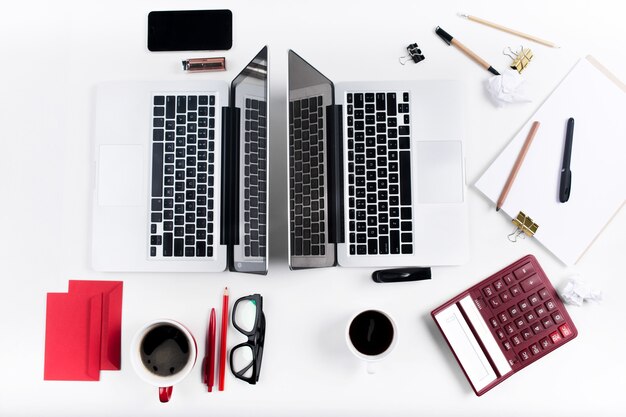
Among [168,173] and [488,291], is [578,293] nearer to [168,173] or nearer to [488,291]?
[488,291]

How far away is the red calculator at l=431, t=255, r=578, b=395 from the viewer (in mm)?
1037

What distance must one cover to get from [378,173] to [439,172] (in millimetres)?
139

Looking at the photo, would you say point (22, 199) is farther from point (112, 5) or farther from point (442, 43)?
point (442, 43)

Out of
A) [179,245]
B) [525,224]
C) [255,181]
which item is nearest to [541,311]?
[525,224]

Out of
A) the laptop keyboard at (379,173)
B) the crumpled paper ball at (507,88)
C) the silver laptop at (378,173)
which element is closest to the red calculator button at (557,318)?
the silver laptop at (378,173)

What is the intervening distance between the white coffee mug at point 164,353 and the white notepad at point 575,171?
74cm

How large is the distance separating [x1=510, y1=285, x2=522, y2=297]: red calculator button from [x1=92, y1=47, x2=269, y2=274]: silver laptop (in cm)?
62

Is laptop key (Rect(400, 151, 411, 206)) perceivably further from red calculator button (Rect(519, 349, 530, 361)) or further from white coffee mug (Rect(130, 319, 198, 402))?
white coffee mug (Rect(130, 319, 198, 402))

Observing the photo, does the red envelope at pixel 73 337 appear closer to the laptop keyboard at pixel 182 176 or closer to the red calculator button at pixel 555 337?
the laptop keyboard at pixel 182 176

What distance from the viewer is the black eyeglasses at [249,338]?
1042 mm

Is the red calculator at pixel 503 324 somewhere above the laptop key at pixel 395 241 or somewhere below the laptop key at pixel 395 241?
below

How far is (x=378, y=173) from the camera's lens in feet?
3.52

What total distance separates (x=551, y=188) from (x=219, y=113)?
779 millimetres

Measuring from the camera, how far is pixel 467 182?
1.11 metres
